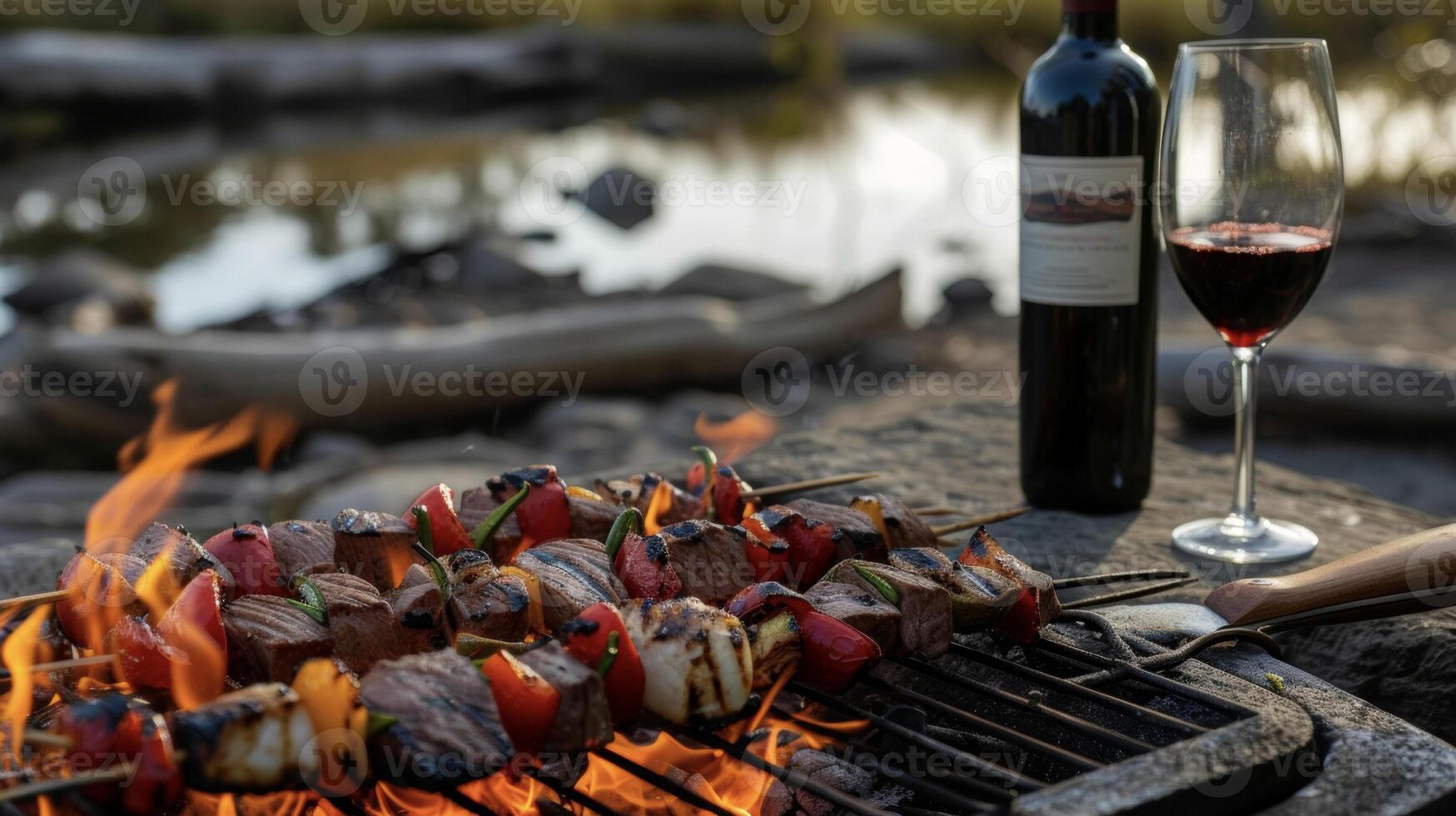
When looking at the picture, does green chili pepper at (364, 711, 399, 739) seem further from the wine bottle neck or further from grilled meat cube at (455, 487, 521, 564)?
the wine bottle neck

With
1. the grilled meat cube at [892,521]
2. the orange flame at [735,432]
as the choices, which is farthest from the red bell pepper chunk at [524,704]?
the orange flame at [735,432]

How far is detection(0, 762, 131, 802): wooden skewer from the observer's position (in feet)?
4.34

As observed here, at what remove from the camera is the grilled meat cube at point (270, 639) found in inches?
67.0

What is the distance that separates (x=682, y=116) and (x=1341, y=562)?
1701 cm

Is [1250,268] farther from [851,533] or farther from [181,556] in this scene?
[181,556]

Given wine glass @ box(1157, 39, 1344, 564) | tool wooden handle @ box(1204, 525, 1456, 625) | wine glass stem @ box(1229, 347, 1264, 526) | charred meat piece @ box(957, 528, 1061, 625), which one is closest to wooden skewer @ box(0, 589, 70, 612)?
charred meat piece @ box(957, 528, 1061, 625)

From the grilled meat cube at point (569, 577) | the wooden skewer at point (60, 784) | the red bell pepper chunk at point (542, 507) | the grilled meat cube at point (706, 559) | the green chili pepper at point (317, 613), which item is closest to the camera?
the wooden skewer at point (60, 784)

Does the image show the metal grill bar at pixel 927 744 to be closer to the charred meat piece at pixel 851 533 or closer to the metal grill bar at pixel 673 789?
the metal grill bar at pixel 673 789

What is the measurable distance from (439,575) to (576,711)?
1.37 ft

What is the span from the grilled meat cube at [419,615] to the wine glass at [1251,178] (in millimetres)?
1511

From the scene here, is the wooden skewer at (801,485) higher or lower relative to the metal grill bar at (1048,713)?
higher

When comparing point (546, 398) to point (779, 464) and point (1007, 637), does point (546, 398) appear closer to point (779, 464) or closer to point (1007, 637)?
point (779, 464)

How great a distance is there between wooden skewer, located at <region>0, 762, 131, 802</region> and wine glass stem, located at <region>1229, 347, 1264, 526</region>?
2.08 m

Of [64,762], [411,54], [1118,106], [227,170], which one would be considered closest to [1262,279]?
[1118,106]
